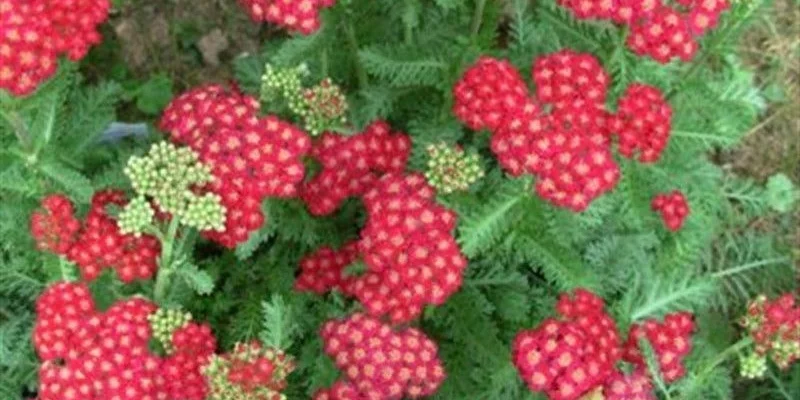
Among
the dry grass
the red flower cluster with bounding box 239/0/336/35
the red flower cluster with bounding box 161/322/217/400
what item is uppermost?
the red flower cluster with bounding box 239/0/336/35

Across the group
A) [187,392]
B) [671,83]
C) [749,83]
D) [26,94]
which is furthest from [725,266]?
[26,94]

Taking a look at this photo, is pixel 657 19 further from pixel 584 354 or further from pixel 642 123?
pixel 584 354

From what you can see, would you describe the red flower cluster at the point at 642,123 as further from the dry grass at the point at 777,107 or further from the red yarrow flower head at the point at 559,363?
the dry grass at the point at 777,107

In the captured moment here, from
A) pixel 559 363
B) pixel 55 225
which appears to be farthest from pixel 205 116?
pixel 559 363

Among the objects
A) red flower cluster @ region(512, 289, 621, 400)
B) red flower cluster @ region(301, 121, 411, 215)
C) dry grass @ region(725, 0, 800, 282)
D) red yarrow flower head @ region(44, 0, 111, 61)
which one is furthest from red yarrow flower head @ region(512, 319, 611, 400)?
dry grass @ region(725, 0, 800, 282)

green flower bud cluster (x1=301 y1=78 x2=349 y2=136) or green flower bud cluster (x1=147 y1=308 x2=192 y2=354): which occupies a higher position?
green flower bud cluster (x1=301 y1=78 x2=349 y2=136)

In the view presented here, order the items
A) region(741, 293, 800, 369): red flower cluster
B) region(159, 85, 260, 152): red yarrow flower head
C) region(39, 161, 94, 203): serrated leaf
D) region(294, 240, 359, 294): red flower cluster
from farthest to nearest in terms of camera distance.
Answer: region(294, 240, 359, 294): red flower cluster < region(39, 161, 94, 203): serrated leaf < region(159, 85, 260, 152): red yarrow flower head < region(741, 293, 800, 369): red flower cluster

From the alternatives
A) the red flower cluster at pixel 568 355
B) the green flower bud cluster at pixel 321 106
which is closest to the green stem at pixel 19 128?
the green flower bud cluster at pixel 321 106

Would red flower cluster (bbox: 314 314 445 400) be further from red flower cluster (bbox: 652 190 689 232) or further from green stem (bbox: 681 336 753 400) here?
red flower cluster (bbox: 652 190 689 232)
